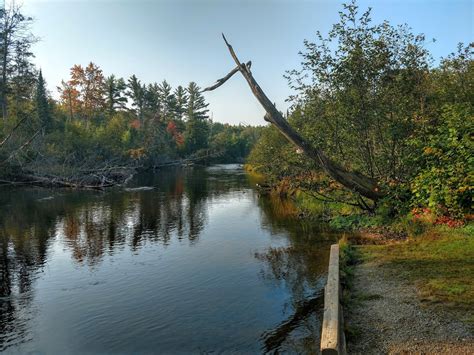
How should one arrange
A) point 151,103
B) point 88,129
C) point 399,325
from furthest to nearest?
point 151,103 < point 88,129 < point 399,325

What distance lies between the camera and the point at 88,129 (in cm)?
5594

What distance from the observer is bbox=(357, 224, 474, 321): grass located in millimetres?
7133

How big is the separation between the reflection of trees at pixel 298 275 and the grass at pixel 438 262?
180 centimetres

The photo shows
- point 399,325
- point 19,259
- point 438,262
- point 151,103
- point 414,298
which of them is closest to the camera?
point 399,325

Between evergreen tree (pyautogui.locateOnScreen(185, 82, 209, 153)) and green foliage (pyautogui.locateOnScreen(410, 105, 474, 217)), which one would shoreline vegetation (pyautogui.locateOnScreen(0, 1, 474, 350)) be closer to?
green foliage (pyautogui.locateOnScreen(410, 105, 474, 217))

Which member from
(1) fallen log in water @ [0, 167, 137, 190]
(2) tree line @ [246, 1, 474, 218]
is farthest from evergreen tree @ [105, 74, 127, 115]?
(2) tree line @ [246, 1, 474, 218]

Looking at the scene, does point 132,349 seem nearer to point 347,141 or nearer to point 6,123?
point 347,141

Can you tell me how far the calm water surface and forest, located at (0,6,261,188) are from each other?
15.1 ft

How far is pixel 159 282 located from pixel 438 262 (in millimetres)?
7495

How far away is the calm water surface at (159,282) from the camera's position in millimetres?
7969

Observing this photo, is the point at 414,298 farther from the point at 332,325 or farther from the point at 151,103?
the point at 151,103

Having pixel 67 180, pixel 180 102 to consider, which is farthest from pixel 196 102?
pixel 67 180

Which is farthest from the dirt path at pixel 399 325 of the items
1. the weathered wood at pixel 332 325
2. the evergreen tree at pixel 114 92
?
the evergreen tree at pixel 114 92

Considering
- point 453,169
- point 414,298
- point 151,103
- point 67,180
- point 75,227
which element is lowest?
point 75,227
